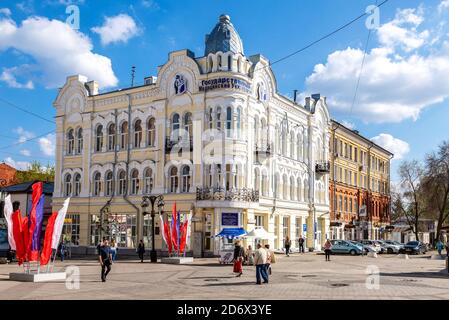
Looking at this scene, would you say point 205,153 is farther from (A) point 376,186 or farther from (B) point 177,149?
(A) point 376,186

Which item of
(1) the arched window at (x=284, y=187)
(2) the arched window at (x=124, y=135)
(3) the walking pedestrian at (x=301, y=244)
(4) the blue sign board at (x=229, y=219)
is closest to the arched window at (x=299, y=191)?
A: (1) the arched window at (x=284, y=187)

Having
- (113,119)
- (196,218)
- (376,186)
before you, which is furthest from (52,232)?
(376,186)

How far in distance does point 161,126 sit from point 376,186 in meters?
41.7

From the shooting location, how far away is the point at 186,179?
40.0 metres

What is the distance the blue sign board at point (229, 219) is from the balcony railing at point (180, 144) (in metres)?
5.49

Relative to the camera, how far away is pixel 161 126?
135 ft

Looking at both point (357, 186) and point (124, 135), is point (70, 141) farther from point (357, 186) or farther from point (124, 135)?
point (357, 186)

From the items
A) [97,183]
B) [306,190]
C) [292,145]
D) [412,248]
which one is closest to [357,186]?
[412,248]

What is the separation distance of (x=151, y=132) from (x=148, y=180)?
12.3 feet

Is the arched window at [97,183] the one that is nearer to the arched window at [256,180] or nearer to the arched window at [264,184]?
the arched window at [256,180]

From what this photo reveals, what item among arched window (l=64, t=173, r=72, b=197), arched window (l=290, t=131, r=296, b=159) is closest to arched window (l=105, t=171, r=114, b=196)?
arched window (l=64, t=173, r=72, b=197)

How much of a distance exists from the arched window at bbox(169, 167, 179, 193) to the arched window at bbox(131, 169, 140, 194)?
3163 millimetres

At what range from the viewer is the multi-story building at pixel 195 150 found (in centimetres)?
3838

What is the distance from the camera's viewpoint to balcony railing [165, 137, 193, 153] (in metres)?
39.7
